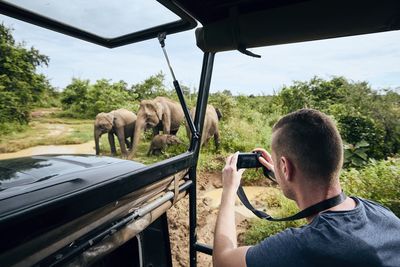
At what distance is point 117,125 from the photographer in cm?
729

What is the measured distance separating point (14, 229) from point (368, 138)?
9.07 meters

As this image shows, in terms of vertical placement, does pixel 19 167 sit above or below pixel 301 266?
above

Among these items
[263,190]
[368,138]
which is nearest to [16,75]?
[263,190]

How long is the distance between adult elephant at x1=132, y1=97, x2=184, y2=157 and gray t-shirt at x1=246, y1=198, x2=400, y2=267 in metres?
6.70

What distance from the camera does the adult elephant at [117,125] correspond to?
21.4 ft

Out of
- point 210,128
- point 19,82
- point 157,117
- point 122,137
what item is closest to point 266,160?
point 19,82

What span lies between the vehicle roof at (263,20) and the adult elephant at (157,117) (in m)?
6.39

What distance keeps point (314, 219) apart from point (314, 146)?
0.99 feet

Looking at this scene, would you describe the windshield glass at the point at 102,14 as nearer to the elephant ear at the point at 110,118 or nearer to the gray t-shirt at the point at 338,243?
the gray t-shirt at the point at 338,243

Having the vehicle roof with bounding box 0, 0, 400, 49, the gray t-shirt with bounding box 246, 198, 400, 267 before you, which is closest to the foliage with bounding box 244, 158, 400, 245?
the gray t-shirt with bounding box 246, 198, 400, 267

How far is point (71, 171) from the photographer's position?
143cm

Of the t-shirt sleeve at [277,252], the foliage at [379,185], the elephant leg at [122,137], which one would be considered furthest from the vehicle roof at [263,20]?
the elephant leg at [122,137]

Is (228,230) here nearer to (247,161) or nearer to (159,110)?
(247,161)

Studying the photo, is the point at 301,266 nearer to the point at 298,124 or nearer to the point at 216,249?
the point at 216,249
